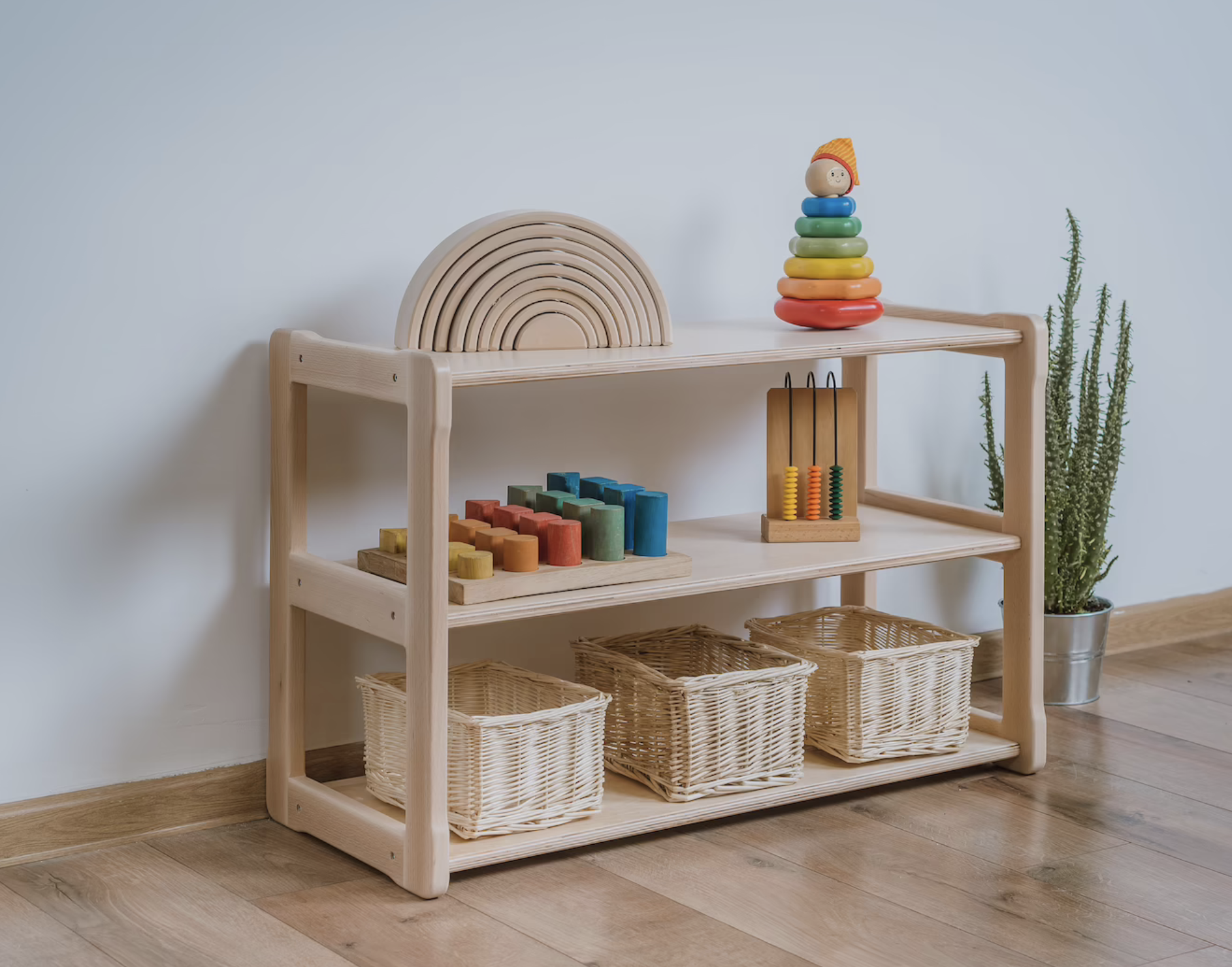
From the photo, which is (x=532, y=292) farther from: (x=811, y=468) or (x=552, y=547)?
(x=811, y=468)

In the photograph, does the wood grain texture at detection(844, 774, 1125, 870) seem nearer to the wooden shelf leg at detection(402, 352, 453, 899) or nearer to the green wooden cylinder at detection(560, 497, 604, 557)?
the green wooden cylinder at detection(560, 497, 604, 557)

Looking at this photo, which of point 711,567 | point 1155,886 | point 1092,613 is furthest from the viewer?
point 1092,613

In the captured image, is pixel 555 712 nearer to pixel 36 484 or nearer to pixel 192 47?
pixel 36 484

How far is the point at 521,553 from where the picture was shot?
2.04 metres

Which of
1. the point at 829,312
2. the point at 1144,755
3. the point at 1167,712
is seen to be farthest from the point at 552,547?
the point at 1167,712

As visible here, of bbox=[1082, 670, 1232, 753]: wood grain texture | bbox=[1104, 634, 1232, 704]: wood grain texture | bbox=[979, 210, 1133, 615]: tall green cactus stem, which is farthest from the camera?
bbox=[1104, 634, 1232, 704]: wood grain texture

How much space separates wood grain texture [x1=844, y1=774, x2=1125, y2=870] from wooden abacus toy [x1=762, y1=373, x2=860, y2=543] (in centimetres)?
41

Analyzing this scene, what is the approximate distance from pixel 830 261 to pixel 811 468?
325 mm

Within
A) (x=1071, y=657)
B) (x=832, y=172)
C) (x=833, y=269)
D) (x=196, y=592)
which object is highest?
(x=832, y=172)

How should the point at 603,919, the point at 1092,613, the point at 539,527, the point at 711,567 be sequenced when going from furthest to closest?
1. the point at 1092,613
2. the point at 711,567
3. the point at 539,527
4. the point at 603,919

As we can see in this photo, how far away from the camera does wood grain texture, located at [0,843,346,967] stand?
1803 millimetres

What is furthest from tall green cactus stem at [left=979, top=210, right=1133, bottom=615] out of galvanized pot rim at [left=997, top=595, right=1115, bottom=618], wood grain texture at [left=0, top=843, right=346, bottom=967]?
wood grain texture at [left=0, top=843, right=346, bottom=967]

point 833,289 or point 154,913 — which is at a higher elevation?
point 833,289

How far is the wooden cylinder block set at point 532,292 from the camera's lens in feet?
6.79
